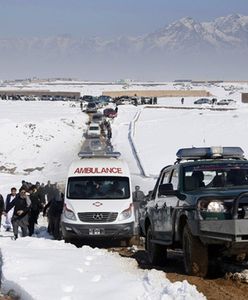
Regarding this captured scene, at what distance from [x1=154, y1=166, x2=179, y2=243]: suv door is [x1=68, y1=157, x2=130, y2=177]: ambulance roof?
5.74 meters

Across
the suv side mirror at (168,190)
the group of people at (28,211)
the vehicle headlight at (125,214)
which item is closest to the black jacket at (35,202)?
the group of people at (28,211)

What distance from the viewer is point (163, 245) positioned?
1205 centimetres

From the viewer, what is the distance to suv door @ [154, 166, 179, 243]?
11336 mm

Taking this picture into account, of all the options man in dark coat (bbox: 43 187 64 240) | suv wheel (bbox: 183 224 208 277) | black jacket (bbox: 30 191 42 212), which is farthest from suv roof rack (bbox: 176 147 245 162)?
black jacket (bbox: 30 191 42 212)

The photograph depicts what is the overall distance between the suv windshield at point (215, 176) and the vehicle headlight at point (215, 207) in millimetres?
1184

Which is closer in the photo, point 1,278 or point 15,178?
point 1,278

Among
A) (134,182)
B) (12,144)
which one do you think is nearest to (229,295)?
(134,182)

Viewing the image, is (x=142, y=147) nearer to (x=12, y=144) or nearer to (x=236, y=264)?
(x=12, y=144)

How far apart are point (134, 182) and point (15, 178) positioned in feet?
26.2

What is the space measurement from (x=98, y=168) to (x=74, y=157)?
2984cm

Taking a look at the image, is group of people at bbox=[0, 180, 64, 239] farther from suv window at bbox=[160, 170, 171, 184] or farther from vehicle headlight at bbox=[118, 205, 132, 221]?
suv window at bbox=[160, 170, 171, 184]

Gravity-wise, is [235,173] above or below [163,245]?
above

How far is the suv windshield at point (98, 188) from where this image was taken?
58.6 feet

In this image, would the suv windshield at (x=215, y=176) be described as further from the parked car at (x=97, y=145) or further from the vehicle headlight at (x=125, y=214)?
the parked car at (x=97, y=145)
